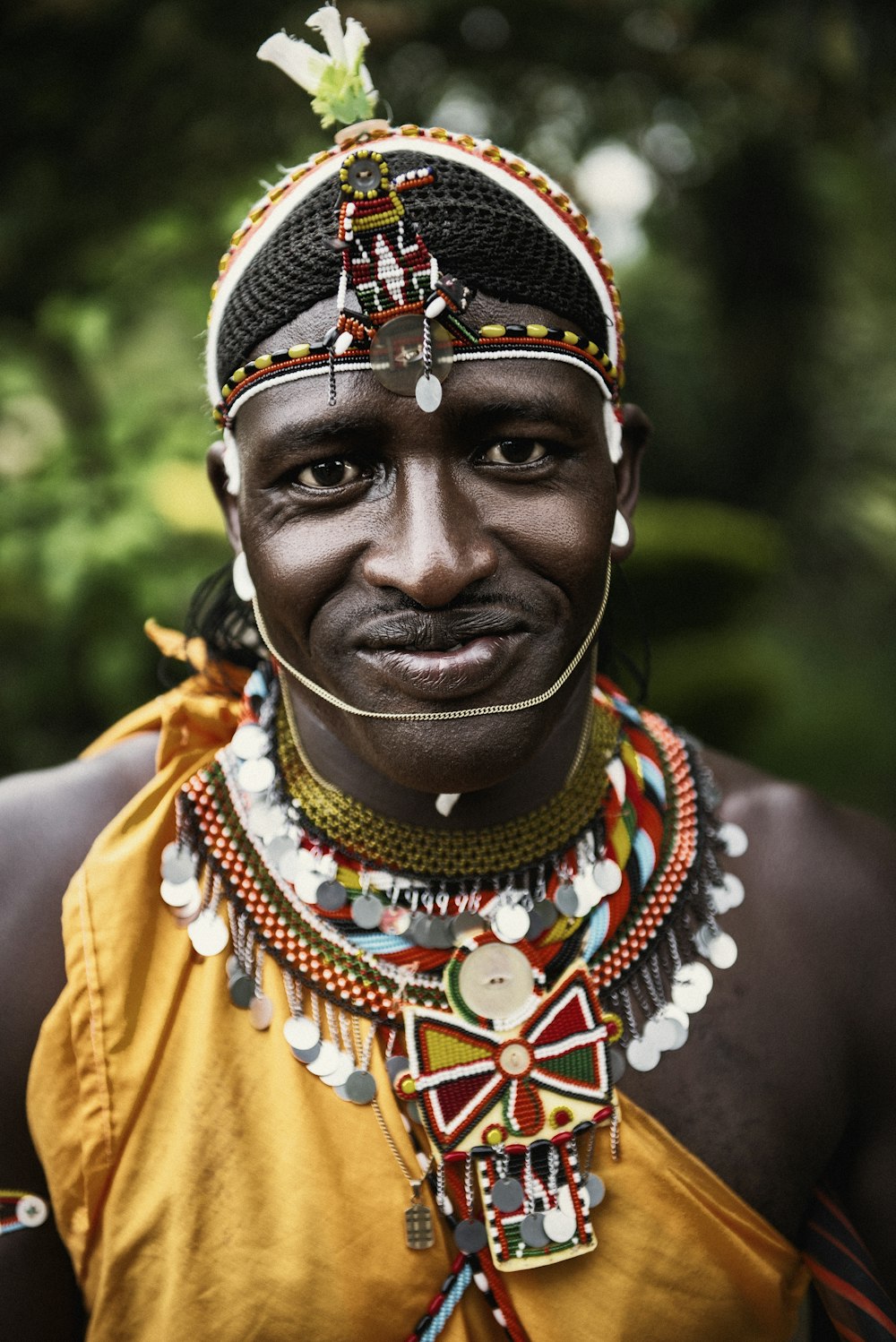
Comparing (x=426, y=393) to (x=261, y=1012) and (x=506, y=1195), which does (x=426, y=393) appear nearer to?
(x=261, y=1012)

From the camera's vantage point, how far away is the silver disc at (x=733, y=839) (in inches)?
90.4

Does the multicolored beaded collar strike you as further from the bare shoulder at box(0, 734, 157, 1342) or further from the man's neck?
the bare shoulder at box(0, 734, 157, 1342)

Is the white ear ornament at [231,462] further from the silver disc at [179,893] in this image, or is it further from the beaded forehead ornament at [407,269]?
the silver disc at [179,893]

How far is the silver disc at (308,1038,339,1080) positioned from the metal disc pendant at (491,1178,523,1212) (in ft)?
0.98

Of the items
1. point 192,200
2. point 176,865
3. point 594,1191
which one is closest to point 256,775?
point 176,865

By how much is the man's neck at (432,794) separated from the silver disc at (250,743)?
0.07 metres

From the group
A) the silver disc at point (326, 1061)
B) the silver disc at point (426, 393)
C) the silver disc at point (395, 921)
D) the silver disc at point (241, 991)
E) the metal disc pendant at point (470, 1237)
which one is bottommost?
the metal disc pendant at point (470, 1237)

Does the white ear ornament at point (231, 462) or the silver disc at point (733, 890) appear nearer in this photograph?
the white ear ornament at point (231, 462)

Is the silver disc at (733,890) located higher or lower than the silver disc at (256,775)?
lower

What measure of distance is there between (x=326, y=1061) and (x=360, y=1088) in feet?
0.23

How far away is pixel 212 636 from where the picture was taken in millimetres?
2516

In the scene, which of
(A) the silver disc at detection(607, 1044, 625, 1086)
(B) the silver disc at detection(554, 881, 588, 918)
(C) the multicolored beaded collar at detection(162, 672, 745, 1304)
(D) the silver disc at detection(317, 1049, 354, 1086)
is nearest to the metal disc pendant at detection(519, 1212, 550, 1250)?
(C) the multicolored beaded collar at detection(162, 672, 745, 1304)

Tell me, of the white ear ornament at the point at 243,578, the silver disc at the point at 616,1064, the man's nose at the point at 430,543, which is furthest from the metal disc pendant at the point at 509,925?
the white ear ornament at the point at 243,578

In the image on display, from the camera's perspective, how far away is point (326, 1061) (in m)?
→ 1.96
